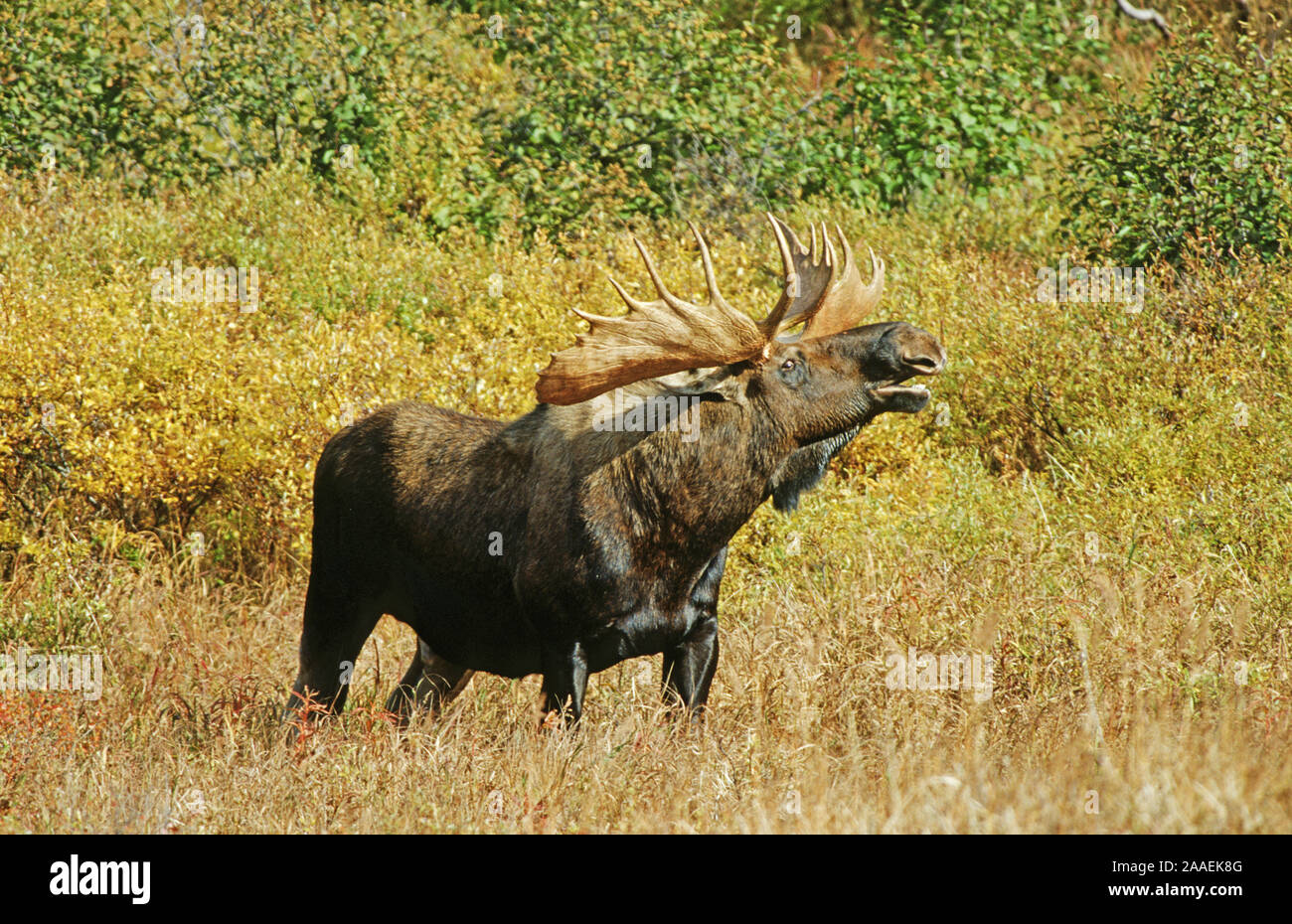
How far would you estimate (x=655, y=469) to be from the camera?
5.41m

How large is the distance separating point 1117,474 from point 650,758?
4.17 m

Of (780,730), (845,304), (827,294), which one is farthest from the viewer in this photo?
(780,730)

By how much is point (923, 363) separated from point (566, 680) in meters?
1.71

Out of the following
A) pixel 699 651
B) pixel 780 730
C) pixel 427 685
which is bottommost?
pixel 780 730

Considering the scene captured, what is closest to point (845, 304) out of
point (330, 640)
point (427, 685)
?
point (427, 685)

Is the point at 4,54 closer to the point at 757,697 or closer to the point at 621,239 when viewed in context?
the point at 621,239

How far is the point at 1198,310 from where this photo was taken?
9398 mm

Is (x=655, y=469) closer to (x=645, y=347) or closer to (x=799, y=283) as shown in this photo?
(x=645, y=347)

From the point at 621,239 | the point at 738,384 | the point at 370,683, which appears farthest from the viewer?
the point at 621,239

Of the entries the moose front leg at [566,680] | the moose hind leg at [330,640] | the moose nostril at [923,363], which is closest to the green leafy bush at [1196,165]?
the moose nostril at [923,363]

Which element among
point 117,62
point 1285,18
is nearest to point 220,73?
point 117,62

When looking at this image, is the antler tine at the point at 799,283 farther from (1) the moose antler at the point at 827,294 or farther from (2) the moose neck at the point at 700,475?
(2) the moose neck at the point at 700,475

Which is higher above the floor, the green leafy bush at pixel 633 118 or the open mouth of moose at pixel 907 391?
the green leafy bush at pixel 633 118

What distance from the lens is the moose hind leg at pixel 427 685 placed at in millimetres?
6285
